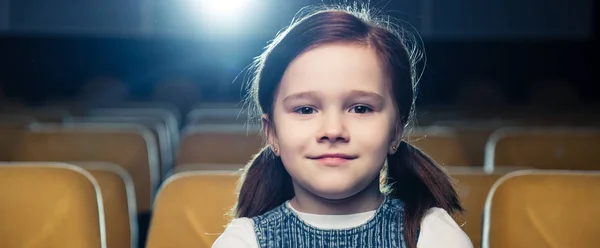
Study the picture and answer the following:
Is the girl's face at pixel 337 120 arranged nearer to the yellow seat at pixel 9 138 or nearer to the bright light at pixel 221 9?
the yellow seat at pixel 9 138

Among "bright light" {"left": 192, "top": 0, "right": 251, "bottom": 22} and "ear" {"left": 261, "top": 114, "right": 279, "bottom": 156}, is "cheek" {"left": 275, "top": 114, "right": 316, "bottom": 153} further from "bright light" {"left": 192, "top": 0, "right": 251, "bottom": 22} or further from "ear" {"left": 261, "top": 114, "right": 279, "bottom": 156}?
"bright light" {"left": 192, "top": 0, "right": 251, "bottom": 22}

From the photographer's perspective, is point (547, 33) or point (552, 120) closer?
point (552, 120)

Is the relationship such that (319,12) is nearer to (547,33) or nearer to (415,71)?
(415,71)

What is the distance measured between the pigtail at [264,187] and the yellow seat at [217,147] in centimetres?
88

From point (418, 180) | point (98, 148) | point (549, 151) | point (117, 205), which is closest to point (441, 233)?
point (418, 180)

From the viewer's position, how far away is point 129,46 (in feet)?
16.1

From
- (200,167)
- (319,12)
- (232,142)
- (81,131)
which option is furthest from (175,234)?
(81,131)

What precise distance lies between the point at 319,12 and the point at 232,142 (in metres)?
1.03

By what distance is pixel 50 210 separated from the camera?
1309mm

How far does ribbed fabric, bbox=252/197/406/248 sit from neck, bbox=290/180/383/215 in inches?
0.6

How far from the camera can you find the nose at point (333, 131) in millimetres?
944

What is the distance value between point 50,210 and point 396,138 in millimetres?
562

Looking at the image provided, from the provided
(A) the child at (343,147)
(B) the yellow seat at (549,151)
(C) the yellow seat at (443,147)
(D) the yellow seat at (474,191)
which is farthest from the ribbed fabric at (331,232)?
(B) the yellow seat at (549,151)

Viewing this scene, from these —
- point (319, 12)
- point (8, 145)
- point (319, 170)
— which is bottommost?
point (8, 145)
